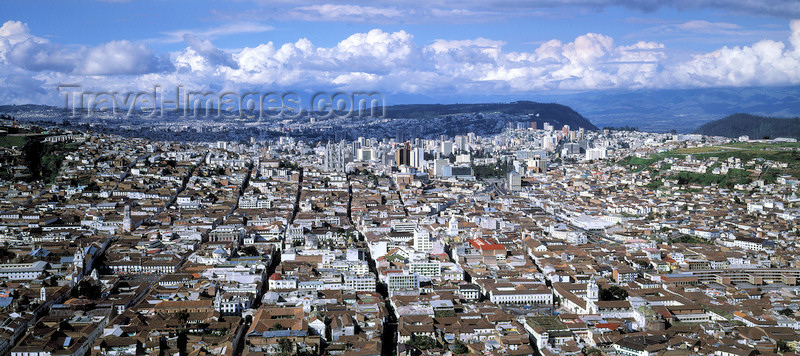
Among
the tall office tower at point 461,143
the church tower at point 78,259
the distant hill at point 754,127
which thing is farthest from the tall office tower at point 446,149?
the church tower at point 78,259

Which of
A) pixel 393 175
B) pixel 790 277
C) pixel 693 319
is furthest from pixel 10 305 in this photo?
pixel 393 175

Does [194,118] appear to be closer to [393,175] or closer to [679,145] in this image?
[393,175]

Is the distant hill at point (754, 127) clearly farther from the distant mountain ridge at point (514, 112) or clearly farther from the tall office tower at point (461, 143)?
the tall office tower at point (461, 143)

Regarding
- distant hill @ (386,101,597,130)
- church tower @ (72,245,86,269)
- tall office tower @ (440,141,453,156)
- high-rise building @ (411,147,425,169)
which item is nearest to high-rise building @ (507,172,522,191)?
high-rise building @ (411,147,425,169)

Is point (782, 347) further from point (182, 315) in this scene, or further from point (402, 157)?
point (402, 157)

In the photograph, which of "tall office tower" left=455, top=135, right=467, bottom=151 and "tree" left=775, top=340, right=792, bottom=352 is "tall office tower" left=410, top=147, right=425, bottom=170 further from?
"tree" left=775, top=340, right=792, bottom=352

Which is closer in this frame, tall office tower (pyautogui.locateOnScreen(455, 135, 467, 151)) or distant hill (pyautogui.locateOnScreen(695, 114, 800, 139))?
tall office tower (pyautogui.locateOnScreen(455, 135, 467, 151))
